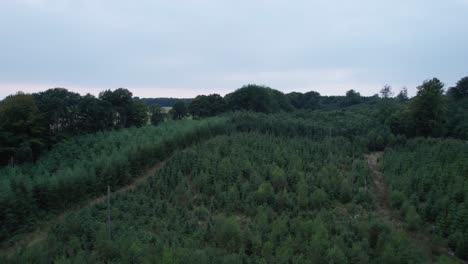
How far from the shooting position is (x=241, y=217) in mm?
13016

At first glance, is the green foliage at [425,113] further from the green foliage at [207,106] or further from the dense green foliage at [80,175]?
the green foliage at [207,106]

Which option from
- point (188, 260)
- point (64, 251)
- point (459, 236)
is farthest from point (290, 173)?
point (64, 251)

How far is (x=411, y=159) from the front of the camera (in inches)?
713

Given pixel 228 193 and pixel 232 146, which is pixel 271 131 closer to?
pixel 232 146

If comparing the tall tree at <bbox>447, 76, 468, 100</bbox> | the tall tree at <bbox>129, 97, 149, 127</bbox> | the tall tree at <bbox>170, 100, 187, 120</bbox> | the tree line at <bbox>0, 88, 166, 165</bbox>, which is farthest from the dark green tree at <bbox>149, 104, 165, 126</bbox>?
the tall tree at <bbox>447, 76, 468, 100</bbox>

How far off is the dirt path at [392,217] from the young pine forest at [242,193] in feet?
0.17

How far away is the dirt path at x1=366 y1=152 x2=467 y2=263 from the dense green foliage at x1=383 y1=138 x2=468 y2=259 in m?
0.28

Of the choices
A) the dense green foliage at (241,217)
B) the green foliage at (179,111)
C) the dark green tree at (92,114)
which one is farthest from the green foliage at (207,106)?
the dense green foliage at (241,217)

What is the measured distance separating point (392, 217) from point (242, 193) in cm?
614

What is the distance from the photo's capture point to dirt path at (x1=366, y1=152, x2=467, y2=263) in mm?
10859

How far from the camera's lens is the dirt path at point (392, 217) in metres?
10.9

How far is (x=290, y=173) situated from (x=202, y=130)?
8486 mm

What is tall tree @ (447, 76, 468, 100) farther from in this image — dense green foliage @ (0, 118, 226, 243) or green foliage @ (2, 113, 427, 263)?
dense green foliage @ (0, 118, 226, 243)

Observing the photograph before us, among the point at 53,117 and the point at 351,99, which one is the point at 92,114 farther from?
the point at 351,99
